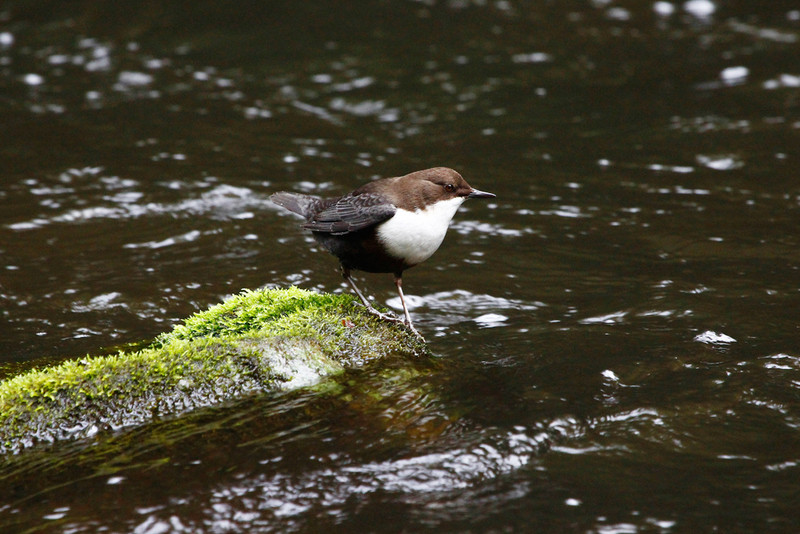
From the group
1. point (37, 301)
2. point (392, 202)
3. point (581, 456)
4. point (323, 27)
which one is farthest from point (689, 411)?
point (323, 27)

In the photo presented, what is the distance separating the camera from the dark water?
342 cm

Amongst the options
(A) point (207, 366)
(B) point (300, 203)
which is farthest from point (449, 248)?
(A) point (207, 366)

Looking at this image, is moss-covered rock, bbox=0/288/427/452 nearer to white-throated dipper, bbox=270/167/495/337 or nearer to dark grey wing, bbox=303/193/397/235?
white-throated dipper, bbox=270/167/495/337

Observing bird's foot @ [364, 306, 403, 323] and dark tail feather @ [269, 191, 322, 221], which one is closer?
bird's foot @ [364, 306, 403, 323]

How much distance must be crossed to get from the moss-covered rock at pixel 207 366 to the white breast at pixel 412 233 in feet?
1.34

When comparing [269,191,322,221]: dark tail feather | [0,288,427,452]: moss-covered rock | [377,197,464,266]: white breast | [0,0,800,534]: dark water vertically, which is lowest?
[0,0,800,534]: dark water

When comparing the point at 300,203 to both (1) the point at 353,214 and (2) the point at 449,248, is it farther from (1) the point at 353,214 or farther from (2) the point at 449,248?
(2) the point at 449,248

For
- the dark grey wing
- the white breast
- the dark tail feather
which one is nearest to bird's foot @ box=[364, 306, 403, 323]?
the white breast

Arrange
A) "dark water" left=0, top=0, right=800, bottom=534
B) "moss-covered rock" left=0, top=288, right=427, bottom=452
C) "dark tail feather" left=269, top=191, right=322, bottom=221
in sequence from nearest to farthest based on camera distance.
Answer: "dark water" left=0, top=0, right=800, bottom=534
"moss-covered rock" left=0, top=288, right=427, bottom=452
"dark tail feather" left=269, top=191, right=322, bottom=221

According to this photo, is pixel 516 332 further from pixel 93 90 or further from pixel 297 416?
pixel 93 90

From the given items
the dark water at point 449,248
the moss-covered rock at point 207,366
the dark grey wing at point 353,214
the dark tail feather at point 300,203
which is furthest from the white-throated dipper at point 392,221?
the dark water at point 449,248

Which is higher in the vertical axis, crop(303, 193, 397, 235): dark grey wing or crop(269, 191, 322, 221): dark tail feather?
crop(303, 193, 397, 235): dark grey wing

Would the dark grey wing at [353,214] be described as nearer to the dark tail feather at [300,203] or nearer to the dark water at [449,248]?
the dark tail feather at [300,203]

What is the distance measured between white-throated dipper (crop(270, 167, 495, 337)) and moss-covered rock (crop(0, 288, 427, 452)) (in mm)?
286
